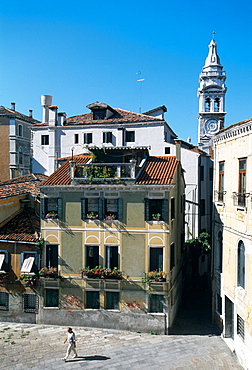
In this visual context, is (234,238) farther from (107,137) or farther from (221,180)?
(107,137)

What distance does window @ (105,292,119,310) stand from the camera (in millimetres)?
21562

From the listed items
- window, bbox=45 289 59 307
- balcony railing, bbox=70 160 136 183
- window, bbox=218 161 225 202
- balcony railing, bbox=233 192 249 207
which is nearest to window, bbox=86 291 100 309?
window, bbox=45 289 59 307

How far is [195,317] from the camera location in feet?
78.6

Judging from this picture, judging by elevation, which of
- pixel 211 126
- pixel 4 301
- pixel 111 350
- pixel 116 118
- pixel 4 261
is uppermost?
pixel 211 126

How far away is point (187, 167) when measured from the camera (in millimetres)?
33906

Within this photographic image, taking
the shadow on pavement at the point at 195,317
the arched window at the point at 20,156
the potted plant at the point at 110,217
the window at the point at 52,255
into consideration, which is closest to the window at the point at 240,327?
the shadow on pavement at the point at 195,317

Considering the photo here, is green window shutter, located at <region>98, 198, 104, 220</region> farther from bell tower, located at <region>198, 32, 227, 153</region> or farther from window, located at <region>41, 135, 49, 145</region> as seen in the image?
bell tower, located at <region>198, 32, 227, 153</region>

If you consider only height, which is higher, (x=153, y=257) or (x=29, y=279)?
(x=153, y=257)

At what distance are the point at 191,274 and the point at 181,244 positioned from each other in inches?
258

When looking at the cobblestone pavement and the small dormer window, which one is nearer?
the cobblestone pavement

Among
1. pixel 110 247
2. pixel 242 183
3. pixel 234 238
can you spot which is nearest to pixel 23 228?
pixel 110 247

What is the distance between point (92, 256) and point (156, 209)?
5.24 meters

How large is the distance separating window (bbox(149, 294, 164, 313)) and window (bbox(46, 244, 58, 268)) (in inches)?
265

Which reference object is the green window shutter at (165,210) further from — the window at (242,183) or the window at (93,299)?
the window at (93,299)
